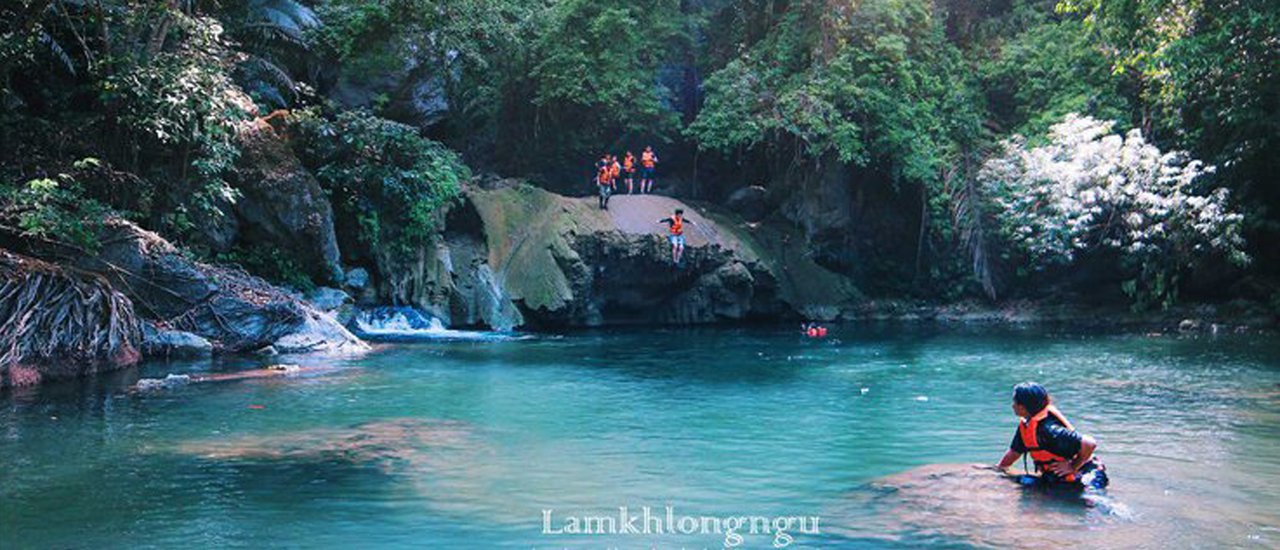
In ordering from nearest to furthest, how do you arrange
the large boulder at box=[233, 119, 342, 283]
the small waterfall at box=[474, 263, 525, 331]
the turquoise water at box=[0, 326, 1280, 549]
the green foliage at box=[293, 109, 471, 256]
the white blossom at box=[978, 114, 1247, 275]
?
1. the turquoise water at box=[0, 326, 1280, 549]
2. the large boulder at box=[233, 119, 342, 283]
3. the green foliage at box=[293, 109, 471, 256]
4. the small waterfall at box=[474, 263, 525, 331]
5. the white blossom at box=[978, 114, 1247, 275]

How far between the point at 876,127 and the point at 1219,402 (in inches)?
627

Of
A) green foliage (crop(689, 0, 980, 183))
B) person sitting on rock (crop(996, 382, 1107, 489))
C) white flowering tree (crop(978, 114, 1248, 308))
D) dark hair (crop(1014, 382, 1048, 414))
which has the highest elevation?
green foliage (crop(689, 0, 980, 183))

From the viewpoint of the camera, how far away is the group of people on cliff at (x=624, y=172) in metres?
28.6

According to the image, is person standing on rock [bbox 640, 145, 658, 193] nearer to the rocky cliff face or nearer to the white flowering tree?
the rocky cliff face

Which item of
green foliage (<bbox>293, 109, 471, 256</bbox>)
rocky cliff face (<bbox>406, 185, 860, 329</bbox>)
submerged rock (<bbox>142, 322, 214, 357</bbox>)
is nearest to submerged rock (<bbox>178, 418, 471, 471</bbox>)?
submerged rock (<bbox>142, 322, 214, 357</bbox>)

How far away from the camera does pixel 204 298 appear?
61.2 feet

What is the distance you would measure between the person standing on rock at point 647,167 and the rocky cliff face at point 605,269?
1341mm

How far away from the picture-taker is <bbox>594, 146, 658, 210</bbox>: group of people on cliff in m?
28.6

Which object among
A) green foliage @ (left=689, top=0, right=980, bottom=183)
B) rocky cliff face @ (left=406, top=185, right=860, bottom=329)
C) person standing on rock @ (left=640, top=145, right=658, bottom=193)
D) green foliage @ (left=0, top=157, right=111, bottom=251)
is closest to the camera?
green foliage @ (left=0, top=157, right=111, bottom=251)

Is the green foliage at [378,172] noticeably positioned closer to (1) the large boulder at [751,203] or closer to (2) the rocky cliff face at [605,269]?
(2) the rocky cliff face at [605,269]

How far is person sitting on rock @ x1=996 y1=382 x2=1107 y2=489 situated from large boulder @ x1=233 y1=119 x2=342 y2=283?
54.7 ft

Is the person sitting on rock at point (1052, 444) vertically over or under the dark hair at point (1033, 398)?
under

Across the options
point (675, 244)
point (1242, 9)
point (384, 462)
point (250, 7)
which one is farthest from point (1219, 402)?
point (250, 7)

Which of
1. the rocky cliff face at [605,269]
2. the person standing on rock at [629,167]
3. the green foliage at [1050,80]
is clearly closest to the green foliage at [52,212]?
the rocky cliff face at [605,269]
